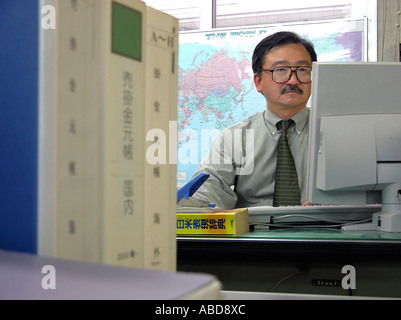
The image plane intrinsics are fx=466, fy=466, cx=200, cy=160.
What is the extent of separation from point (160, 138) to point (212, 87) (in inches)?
117

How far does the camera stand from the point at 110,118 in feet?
1.19

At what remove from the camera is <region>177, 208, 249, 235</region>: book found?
1318 mm

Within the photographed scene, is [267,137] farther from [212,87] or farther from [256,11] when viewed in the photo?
[256,11]

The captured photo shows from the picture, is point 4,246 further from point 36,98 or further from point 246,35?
point 246,35

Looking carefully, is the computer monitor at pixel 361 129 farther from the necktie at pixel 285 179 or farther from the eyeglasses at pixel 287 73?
the eyeglasses at pixel 287 73

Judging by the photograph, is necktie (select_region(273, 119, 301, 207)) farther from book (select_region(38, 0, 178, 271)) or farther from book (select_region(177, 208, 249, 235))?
book (select_region(38, 0, 178, 271))

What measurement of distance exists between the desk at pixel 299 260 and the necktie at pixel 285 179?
2.94 feet

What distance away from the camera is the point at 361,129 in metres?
1.38

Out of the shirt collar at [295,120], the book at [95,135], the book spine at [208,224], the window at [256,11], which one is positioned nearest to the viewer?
the book at [95,135]

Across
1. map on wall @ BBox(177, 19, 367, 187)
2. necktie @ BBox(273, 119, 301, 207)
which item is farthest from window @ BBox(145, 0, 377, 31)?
necktie @ BBox(273, 119, 301, 207)

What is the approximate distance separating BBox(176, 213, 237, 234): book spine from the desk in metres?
0.03

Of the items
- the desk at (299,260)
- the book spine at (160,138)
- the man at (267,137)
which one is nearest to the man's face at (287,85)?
the man at (267,137)

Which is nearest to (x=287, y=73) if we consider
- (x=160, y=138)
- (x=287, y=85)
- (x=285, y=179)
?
(x=287, y=85)

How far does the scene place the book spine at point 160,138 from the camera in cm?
40
